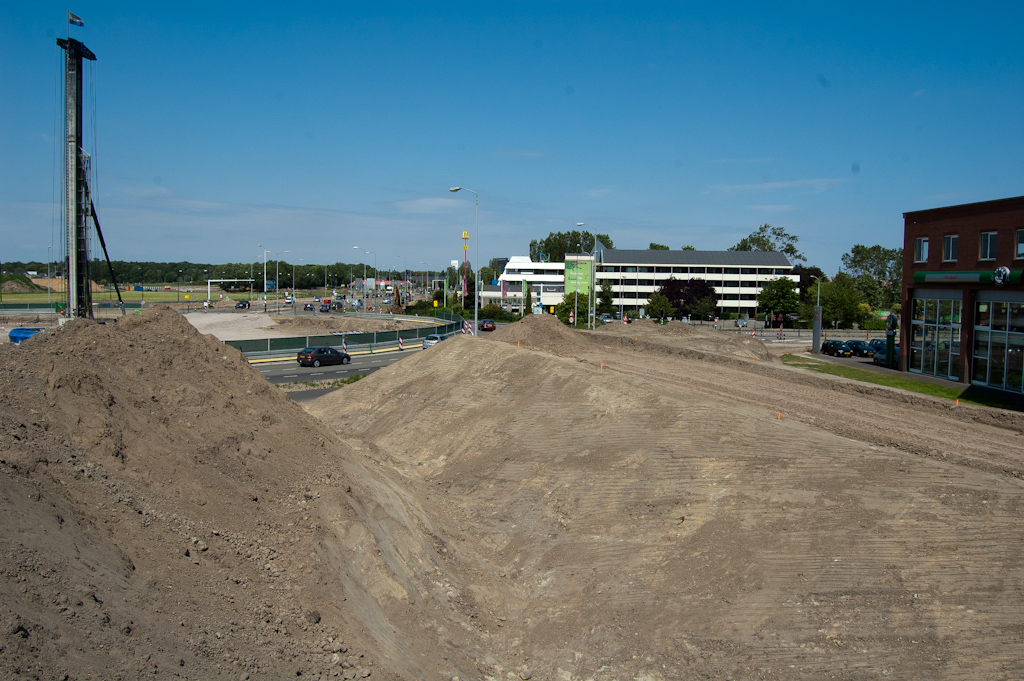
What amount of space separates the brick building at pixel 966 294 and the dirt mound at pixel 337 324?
4634 cm

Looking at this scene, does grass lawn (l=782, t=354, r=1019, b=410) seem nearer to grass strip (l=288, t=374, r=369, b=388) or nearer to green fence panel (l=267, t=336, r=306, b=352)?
grass strip (l=288, t=374, r=369, b=388)

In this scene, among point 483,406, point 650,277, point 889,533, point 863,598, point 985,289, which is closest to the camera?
point 863,598

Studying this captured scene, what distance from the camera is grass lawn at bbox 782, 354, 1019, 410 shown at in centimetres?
2823

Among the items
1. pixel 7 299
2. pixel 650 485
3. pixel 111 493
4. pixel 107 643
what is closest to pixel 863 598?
pixel 650 485

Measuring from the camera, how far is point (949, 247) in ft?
117

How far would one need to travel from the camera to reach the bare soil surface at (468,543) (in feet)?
24.5

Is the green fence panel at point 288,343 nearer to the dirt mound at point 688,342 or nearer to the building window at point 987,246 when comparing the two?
the dirt mound at point 688,342

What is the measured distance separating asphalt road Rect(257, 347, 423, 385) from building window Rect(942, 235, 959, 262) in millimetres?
32579

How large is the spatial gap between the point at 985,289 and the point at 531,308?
60.4 m

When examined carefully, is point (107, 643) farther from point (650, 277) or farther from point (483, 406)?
point (650, 277)

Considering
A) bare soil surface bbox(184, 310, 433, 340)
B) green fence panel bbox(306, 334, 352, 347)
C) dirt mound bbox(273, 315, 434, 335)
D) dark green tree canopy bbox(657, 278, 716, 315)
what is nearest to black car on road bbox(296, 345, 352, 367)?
green fence panel bbox(306, 334, 352, 347)

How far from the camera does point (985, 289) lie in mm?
32750

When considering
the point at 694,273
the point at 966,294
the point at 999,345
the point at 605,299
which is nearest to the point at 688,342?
the point at 966,294

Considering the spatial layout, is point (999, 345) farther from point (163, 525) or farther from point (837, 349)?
point (163, 525)
